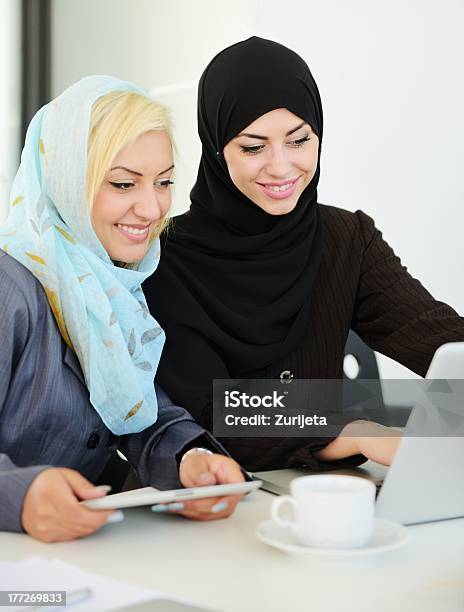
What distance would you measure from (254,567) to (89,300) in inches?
20.8

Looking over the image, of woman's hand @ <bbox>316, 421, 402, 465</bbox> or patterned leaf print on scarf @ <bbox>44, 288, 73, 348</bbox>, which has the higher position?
patterned leaf print on scarf @ <bbox>44, 288, 73, 348</bbox>

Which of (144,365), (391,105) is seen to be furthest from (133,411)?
(391,105)

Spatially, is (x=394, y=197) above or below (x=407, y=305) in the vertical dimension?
above

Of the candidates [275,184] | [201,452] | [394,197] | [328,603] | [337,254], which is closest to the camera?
[328,603]

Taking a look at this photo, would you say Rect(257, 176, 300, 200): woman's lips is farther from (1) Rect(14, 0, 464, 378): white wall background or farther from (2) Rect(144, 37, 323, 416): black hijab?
(1) Rect(14, 0, 464, 378): white wall background

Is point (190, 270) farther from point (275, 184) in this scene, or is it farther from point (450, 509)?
point (450, 509)

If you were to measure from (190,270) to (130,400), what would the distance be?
48 cm

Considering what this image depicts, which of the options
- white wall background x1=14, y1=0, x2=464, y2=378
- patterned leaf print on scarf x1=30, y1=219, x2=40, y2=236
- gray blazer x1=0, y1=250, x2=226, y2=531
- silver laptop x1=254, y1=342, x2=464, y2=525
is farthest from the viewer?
white wall background x1=14, y1=0, x2=464, y2=378

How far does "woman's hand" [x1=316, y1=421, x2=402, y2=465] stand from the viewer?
1.25 m

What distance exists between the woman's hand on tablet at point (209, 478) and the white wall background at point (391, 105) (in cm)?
195

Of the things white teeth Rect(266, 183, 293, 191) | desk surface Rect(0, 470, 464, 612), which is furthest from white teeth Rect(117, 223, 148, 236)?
desk surface Rect(0, 470, 464, 612)

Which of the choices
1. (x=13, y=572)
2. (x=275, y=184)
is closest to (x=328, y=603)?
(x=13, y=572)

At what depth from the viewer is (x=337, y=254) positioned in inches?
70.1

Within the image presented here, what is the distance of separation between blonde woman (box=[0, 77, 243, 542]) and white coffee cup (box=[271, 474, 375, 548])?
0.24 m
